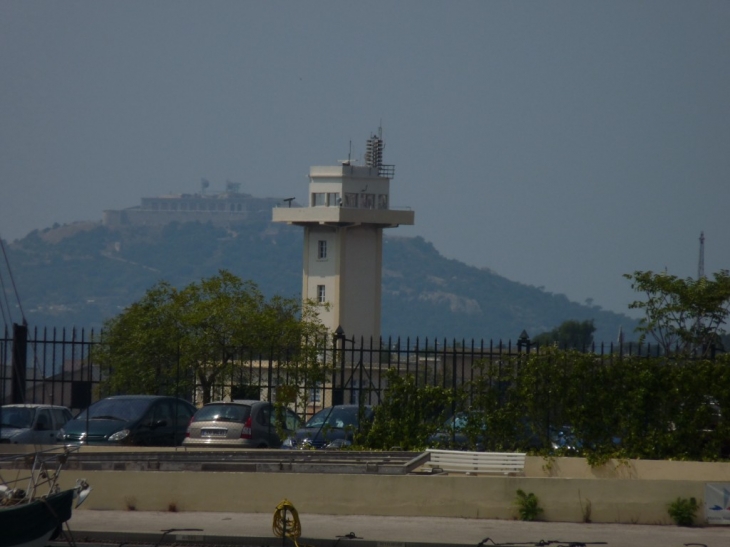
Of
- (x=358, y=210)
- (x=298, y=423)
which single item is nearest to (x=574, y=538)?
(x=298, y=423)

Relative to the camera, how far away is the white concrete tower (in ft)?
254

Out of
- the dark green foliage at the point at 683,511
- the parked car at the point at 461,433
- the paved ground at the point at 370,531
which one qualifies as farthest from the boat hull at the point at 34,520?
→ the dark green foliage at the point at 683,511

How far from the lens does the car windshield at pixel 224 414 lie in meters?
23.0

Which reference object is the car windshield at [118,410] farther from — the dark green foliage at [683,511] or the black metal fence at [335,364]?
the dark green foliage at [683,511]

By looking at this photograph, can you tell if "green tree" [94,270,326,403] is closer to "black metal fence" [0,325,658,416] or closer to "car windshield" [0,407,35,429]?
"black metal fence" [0,325,658,416]

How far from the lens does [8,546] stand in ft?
43.6

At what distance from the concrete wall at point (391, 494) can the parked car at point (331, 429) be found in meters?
4.34

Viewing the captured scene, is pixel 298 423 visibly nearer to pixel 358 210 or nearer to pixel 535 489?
pixel 535 489

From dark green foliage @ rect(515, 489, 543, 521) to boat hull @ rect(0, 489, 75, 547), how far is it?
20.7 feet

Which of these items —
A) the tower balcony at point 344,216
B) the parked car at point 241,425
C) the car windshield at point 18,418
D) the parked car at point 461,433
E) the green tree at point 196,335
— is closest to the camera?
the parked car at point 461,433

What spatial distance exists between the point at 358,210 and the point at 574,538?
6227 cm

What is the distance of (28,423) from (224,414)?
5390mm

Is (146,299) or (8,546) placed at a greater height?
(146,299)

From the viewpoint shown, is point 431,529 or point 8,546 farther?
point 431,529
